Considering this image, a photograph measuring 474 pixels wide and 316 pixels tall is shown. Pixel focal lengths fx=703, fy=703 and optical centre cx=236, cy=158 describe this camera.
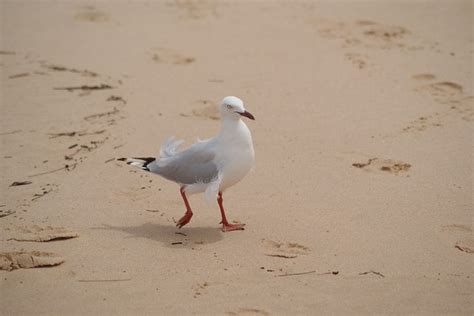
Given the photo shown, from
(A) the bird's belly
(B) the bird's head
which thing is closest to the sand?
(A) the bird's belly

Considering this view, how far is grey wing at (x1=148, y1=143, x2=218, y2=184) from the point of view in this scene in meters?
5.27

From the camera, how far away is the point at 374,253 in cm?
493

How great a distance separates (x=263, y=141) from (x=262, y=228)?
1526mm

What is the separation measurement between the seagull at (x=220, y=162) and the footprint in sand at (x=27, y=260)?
968 millimetres

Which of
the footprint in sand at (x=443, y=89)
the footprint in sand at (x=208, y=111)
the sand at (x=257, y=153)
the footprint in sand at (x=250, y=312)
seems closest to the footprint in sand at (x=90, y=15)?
the sand at (x=257, y=153)

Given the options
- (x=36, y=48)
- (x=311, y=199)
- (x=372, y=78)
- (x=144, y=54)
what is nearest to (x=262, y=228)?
(x=311, y=199)

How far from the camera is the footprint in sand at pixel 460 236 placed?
4.98 meters

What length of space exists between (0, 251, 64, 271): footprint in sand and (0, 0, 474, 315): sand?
55 mm

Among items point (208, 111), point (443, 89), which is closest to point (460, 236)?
point (443, 89)

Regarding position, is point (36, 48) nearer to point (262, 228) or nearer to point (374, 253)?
point (262, 228)

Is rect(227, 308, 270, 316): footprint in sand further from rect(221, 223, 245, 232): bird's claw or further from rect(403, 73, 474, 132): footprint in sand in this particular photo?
rect(403, 73, 474, 132): footprint in sand

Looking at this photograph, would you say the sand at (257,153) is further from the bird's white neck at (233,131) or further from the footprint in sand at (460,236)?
the bird's white neck at (233,131)

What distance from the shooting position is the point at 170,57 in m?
8.40

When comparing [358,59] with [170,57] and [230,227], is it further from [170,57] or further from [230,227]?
[230,227]
